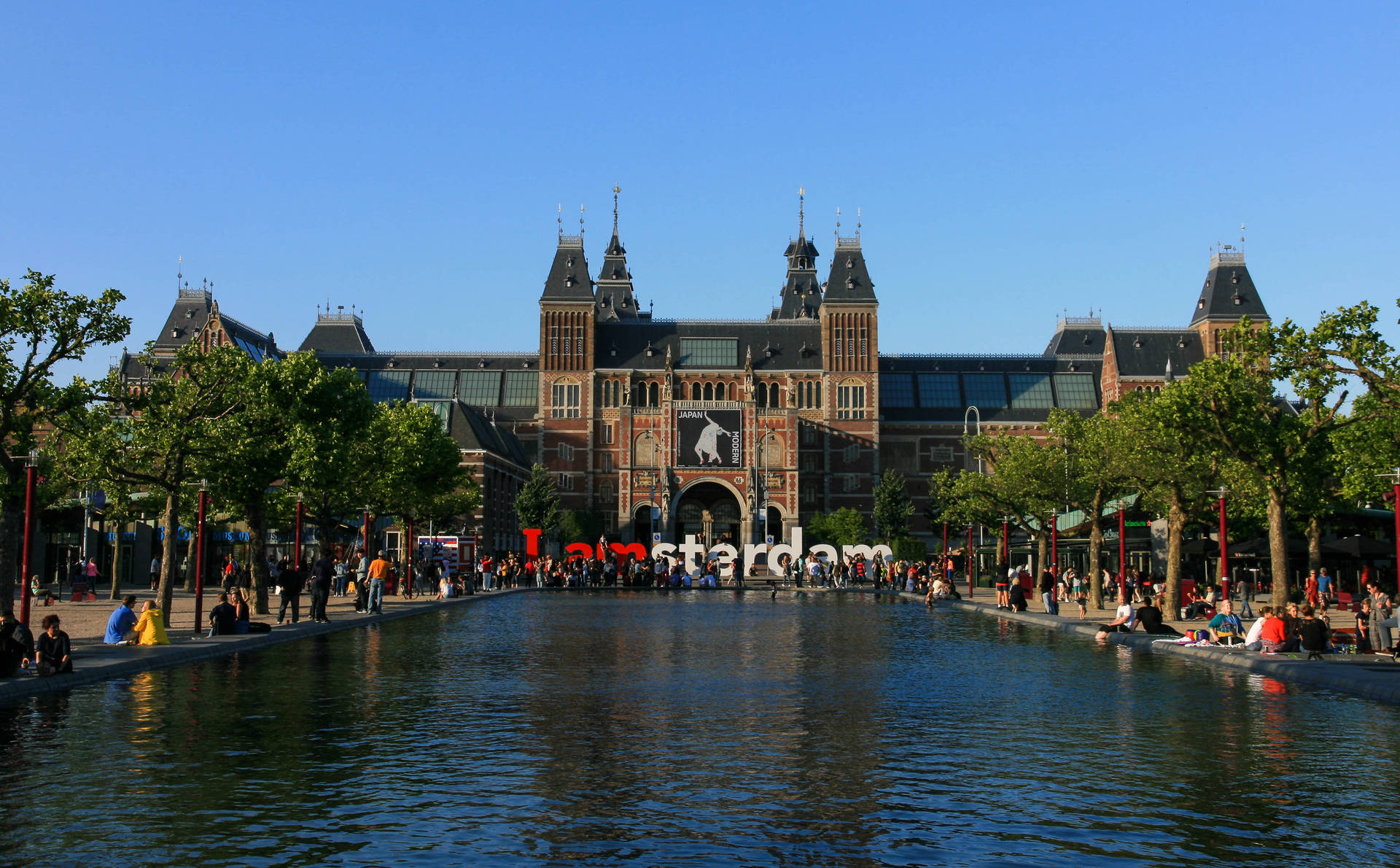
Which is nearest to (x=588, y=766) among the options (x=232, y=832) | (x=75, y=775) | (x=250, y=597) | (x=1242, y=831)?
(x=232, y=832)

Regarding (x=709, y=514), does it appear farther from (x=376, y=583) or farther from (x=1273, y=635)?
(x=1273, y=635)

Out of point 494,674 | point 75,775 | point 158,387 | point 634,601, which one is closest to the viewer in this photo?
point 75,775

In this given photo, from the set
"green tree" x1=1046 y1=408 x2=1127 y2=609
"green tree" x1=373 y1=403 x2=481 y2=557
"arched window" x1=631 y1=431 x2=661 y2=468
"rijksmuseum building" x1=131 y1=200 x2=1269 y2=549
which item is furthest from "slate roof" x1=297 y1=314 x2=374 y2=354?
"green tree" x1=1046 y1=408 x2=1127 y2=609

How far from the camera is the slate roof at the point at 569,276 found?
110125 millimetres

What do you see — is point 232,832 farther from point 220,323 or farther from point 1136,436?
point 220,323

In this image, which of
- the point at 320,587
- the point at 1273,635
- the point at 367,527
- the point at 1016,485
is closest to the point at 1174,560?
the point at 1016,485

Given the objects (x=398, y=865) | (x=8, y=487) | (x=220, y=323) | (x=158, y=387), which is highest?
(x=220, y=323)

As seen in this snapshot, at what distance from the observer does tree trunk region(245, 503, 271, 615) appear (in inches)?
1410

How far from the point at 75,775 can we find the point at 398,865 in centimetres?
466

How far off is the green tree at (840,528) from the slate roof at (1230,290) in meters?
33.7

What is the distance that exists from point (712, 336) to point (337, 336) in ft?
115

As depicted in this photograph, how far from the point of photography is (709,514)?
10944 cm

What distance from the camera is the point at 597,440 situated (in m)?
111

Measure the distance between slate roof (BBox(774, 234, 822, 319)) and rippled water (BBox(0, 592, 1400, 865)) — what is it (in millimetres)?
106963
